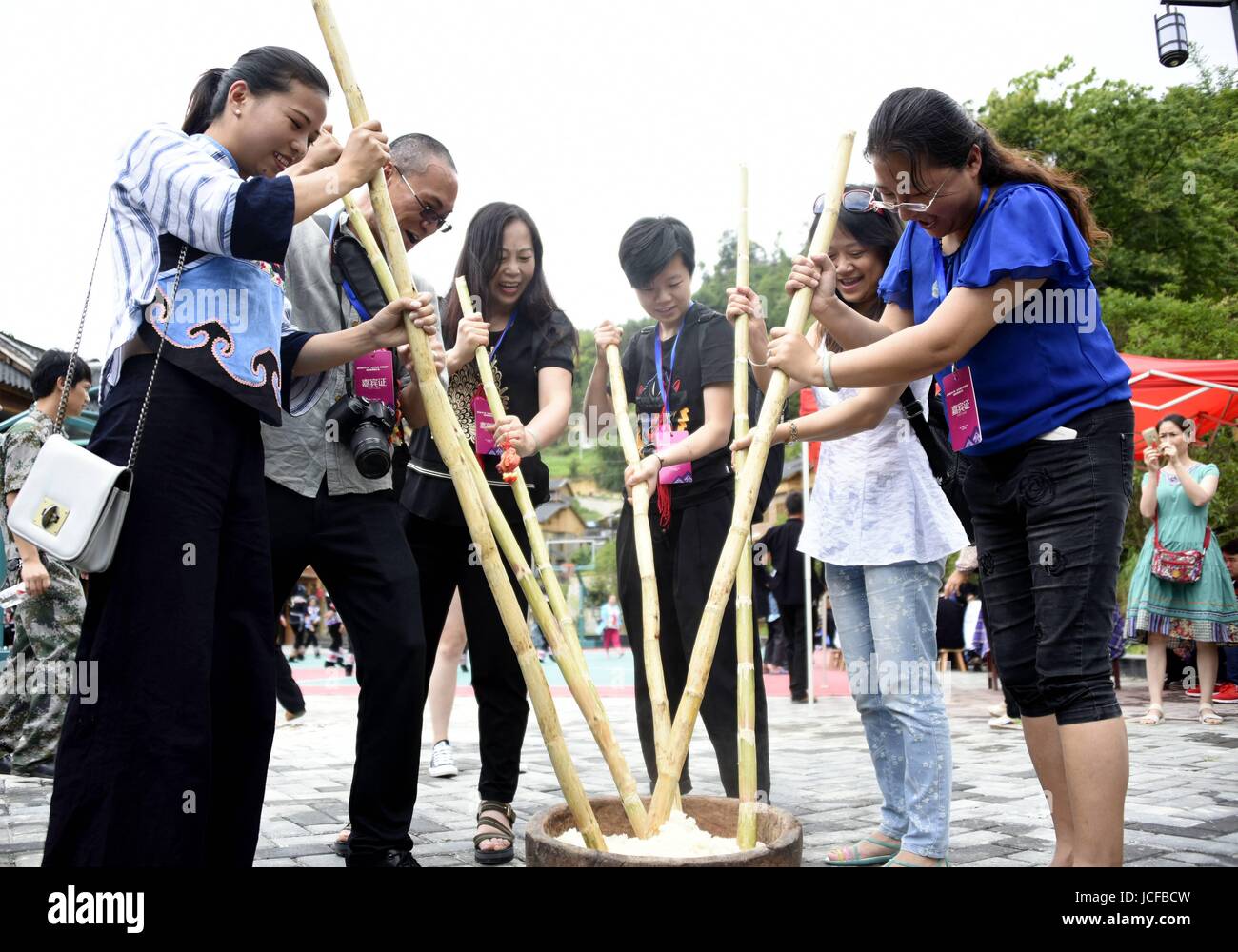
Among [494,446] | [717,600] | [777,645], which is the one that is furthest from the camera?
[777,645]

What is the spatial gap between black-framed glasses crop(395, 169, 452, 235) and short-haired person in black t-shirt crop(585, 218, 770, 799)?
1.92 feet

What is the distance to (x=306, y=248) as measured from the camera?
272cm

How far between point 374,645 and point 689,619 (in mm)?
1168

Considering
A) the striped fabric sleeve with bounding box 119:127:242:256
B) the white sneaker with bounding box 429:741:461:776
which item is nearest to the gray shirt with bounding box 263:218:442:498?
the striped fabric sleeve with bounding box 119:127:242:256

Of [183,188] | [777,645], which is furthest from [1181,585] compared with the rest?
[777,645]

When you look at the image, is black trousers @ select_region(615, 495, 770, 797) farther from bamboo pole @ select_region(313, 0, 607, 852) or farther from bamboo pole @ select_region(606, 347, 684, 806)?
bamboo pole @ select_region(313, 0, 607, 852)

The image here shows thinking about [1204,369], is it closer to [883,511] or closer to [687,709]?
[883,511]

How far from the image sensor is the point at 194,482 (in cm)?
184

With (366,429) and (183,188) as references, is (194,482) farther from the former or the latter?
(366,429)

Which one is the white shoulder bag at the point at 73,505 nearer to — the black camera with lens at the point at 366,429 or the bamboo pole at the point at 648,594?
the black camera with lens at the point at 366,429
